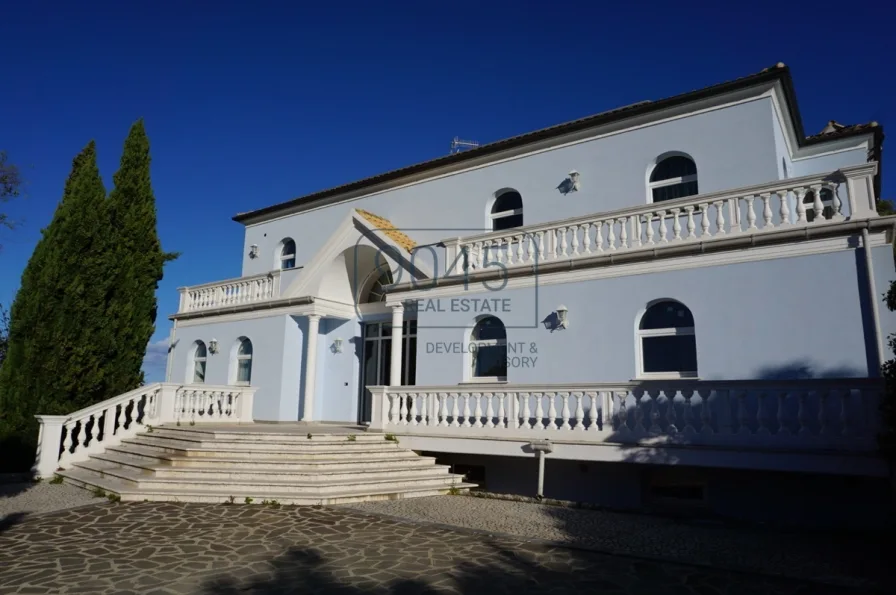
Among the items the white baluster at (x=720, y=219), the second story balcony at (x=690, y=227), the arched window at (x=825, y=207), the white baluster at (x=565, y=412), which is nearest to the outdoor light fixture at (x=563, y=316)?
the second story balcony at (x=690, y=227)

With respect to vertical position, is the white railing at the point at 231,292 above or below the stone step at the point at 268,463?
above

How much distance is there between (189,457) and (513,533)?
625 centimetres

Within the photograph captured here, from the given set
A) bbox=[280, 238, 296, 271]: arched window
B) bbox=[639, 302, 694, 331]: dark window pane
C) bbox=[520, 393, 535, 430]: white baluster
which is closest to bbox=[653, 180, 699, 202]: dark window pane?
bbox=[639, 302, 694, 331]: dark window pane

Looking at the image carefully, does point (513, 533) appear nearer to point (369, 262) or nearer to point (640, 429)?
point (640, 429)

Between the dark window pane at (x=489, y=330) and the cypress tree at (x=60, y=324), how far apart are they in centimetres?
872

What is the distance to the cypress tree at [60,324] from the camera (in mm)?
12625

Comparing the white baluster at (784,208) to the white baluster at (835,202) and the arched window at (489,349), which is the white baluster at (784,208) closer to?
the white baluster at (835,202)

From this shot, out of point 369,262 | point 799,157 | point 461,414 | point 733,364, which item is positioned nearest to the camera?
point 733,364

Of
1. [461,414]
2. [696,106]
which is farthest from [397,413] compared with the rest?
[696,106]

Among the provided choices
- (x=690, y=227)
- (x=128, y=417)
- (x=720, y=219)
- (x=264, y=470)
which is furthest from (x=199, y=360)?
(x=720, y=219)

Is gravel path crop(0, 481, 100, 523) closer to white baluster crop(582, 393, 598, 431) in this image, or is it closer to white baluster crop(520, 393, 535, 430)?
white baluster crop(520, 393, 535, 430)

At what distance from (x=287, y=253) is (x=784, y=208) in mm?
15350

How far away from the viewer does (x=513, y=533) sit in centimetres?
742

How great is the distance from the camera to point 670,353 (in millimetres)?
10891
